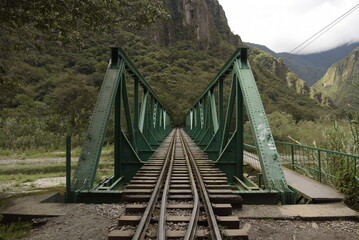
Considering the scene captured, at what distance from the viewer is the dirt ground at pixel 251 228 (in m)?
2.87

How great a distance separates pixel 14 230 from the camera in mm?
3135

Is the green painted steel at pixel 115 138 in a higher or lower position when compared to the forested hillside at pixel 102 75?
lower

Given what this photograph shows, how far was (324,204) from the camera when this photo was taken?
3.83m

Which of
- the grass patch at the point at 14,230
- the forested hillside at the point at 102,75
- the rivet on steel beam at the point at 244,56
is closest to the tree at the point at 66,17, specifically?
the forested hillside at the point at 102,75

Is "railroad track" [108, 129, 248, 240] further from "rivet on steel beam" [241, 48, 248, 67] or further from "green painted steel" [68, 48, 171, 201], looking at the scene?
"rivet on steel beam" [241, 48, 248, 67]

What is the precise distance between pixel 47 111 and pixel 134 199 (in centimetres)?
3190

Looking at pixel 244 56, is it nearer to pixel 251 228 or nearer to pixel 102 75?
pixel 251 228

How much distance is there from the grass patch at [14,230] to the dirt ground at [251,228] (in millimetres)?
101

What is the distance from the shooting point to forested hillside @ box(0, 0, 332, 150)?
14778 mm

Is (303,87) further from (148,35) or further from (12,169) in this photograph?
(12,169)

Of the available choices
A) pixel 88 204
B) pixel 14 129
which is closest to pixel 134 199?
pixel 88 204

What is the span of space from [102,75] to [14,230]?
5483 centimetres

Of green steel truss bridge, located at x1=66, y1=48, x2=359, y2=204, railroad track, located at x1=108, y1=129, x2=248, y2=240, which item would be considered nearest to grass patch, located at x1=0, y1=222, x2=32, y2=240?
green steel truss bridge, located at x1=66, y1=48, x2=359, y2=204

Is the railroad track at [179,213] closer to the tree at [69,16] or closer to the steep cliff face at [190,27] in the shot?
the tree at [69,16]
